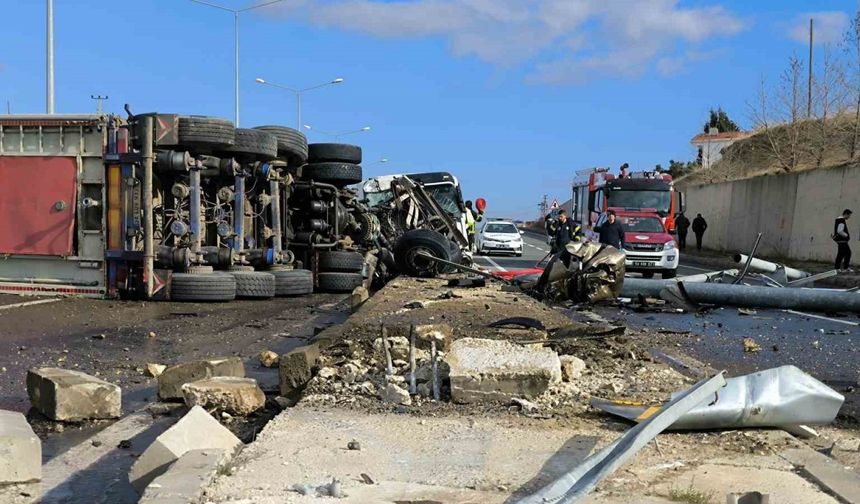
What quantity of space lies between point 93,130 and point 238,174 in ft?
7.23

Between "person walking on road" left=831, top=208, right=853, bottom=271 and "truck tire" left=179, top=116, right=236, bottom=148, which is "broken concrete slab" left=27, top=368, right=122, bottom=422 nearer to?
"truck tire" left=179, top=116, right=236, bottom=148

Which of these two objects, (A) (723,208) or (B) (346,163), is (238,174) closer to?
(B) (346,163)

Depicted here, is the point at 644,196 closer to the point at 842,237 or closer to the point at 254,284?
the point at 842,237

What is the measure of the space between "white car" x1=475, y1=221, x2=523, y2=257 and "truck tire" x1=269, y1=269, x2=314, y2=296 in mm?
19470

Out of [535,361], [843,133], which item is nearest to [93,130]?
[535,361]

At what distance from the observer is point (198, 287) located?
38.9 feet

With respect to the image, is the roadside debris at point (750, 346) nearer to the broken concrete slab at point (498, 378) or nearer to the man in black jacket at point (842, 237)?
the broken concrete slab at point (498, 378)

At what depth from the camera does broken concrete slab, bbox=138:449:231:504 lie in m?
3.17

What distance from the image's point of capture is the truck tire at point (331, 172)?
1523cm

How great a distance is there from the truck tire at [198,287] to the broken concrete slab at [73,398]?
6.49m

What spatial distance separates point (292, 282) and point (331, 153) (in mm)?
3089

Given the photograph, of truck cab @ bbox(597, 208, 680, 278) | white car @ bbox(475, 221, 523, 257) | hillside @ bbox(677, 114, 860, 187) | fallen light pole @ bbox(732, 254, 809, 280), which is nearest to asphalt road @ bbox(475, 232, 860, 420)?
fallen light pole @ bbox(732, 254, 809, 280)

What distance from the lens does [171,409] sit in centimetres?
545

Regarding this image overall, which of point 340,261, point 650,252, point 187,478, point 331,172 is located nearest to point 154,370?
point 187,478
